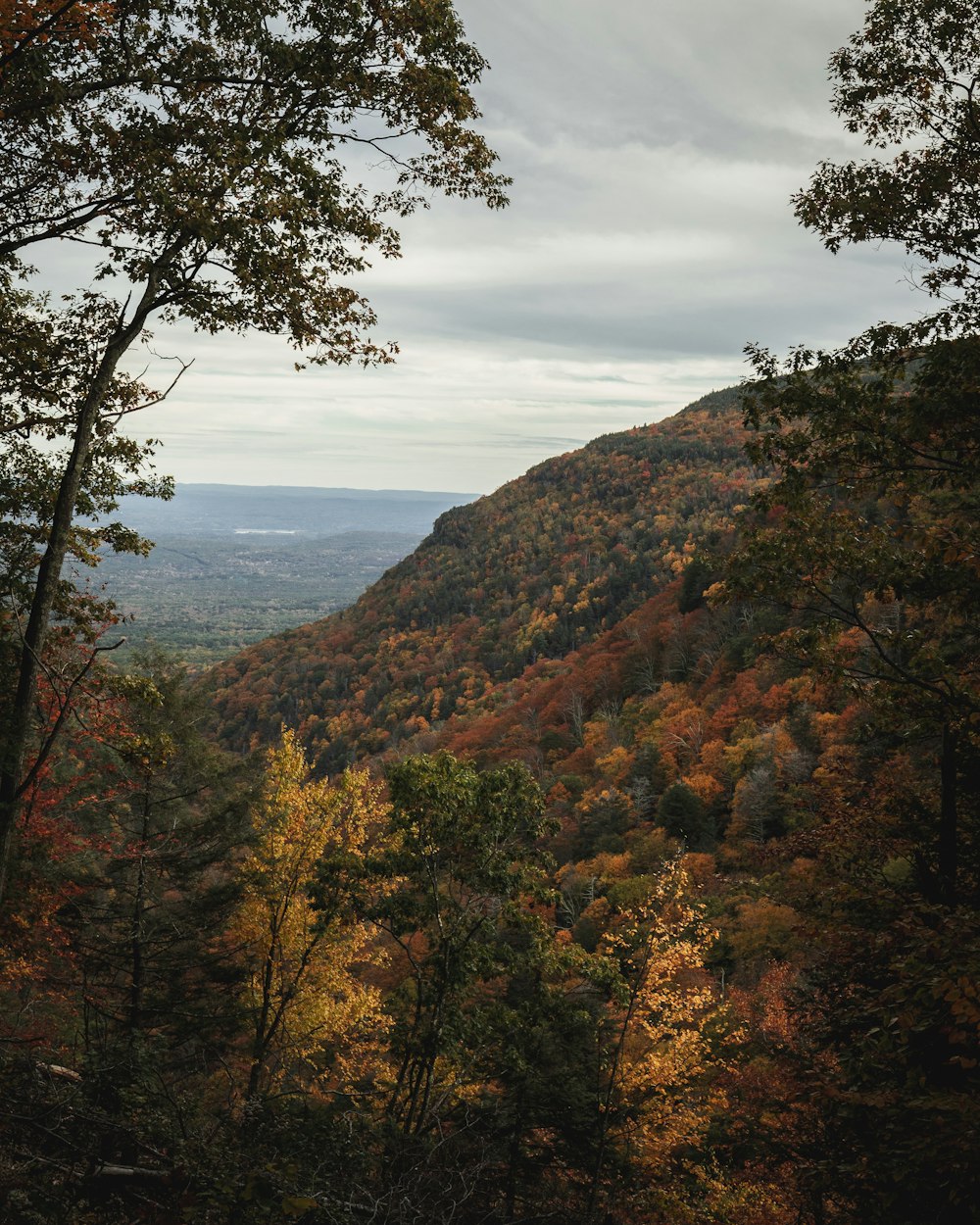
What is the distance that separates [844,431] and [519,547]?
133127 mm

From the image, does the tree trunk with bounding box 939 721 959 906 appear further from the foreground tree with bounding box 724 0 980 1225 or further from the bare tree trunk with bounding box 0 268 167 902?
the bare tree trunk with bounding box 0 268 167 902

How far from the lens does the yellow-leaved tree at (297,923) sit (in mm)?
13375

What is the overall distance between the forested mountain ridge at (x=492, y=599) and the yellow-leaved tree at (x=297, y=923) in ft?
200

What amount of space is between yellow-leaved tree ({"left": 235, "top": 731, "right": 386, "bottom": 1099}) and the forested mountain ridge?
60844 millimetres

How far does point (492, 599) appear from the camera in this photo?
12369cm

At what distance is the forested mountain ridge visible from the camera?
316 ft

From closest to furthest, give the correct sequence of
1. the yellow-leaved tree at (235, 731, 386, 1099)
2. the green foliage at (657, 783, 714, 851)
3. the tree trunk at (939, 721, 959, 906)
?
the tree trunk at (939, 721, 959, 906) < the yellow-leaved tree at (235, 731, 386, 1099) < the green foliage at (657, 783, 714, 851)

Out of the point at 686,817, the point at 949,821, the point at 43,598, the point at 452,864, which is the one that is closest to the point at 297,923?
the point at 452,864

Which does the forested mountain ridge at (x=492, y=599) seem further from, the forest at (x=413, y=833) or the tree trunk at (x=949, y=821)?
the tree trunk at (x=949, y=821)

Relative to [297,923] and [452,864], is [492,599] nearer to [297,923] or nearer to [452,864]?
[297,923]

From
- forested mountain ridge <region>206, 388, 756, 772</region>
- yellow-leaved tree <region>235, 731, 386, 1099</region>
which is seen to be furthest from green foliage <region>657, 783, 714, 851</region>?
forested mountain ridge <region>206, 388, 756, 772</region>

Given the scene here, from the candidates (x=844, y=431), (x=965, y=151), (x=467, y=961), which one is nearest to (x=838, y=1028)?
(x=467, y=961)

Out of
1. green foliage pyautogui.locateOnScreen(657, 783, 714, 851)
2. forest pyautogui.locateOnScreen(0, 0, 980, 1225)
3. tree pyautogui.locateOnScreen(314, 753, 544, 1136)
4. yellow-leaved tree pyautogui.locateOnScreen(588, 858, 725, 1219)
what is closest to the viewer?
forest pyautogui.locateOnScreen(0, 0, 980, 1225)

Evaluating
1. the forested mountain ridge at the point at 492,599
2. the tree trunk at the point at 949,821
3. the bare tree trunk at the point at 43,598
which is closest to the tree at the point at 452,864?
the bare tree trunk at the point at 43,598
